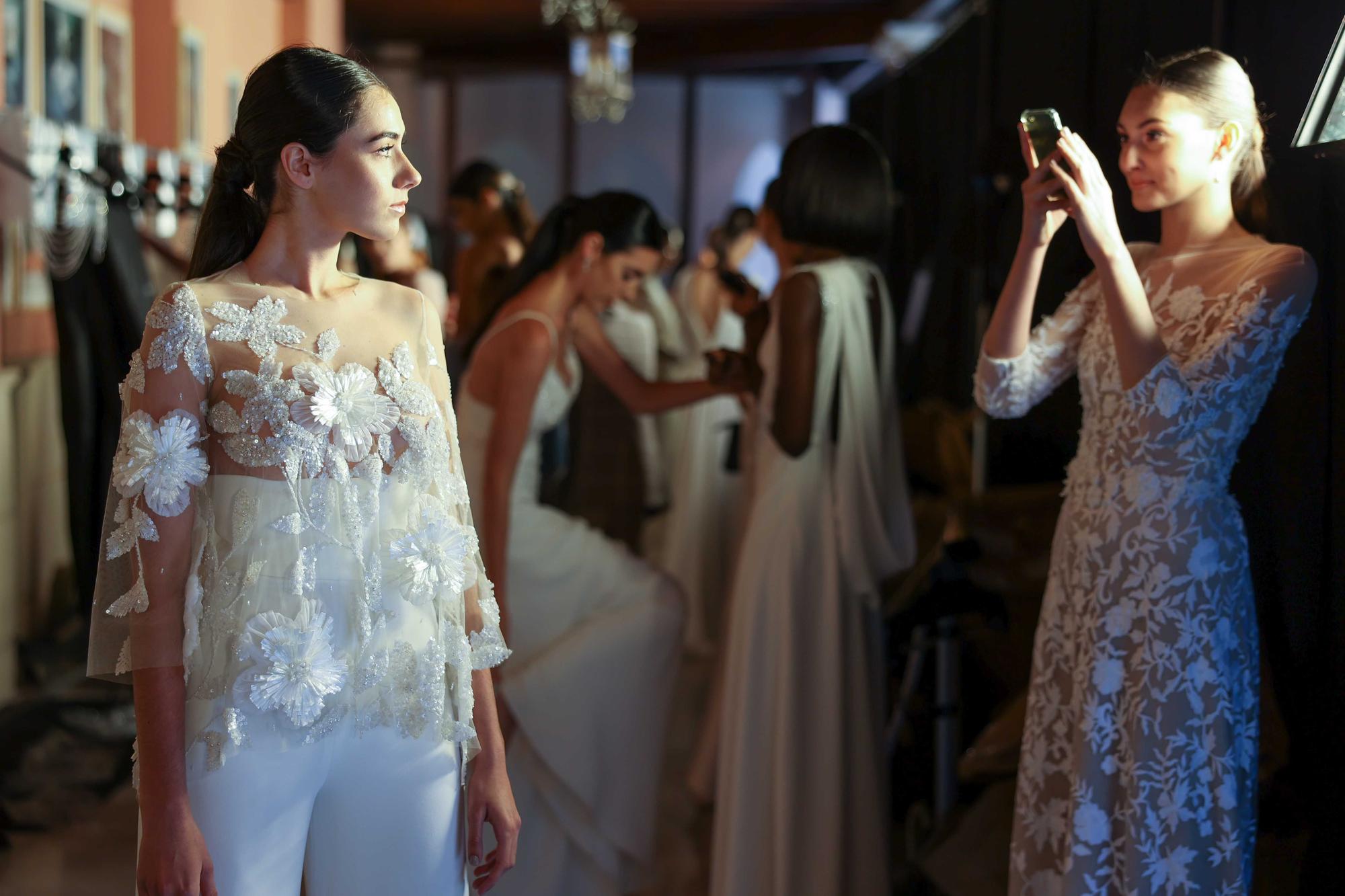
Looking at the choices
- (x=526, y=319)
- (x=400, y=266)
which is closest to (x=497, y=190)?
(x=400, y=266)

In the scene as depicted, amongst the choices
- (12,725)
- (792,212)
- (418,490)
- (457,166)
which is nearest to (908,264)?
(792,212)

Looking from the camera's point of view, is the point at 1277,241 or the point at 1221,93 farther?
the point at 1277,241

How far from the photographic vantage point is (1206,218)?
76.7 inches

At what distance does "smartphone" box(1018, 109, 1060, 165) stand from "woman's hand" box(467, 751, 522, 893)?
3.72 ft

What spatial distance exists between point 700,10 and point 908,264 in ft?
14.0

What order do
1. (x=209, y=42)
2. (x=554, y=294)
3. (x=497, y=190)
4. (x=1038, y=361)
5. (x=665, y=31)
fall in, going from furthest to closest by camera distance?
(x=665, y=31) < (x=209, y=42) < (x=497, y=190) < (x=554, y=294) < (x=1038, y=361)

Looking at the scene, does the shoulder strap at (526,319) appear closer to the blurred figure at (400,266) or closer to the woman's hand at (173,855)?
the blurred figure at (400,266)

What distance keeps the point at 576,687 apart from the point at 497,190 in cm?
239

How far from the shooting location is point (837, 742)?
109 inches

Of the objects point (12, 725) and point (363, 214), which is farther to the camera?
point (12, 725)

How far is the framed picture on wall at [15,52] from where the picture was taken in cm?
391

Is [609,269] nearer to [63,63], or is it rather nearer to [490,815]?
[490,815]

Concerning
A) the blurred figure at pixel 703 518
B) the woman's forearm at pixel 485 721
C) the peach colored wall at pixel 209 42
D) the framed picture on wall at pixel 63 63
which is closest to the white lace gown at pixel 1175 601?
the woman's forearm at pixel 485 721

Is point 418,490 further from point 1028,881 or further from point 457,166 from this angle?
point 457,166
